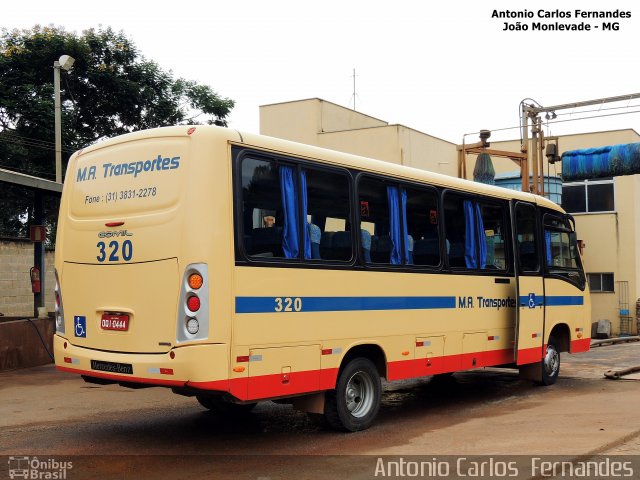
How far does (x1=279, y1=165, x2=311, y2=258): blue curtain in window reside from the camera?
778 centimetres

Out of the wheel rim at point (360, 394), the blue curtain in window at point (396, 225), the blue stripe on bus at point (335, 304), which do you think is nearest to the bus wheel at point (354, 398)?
the wheel rim at point (360, 394)

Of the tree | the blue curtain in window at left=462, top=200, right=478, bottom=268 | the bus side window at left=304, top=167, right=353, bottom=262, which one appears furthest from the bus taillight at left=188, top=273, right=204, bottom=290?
the tree

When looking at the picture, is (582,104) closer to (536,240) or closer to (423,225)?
(536,240)

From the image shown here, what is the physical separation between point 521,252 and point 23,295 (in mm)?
14208

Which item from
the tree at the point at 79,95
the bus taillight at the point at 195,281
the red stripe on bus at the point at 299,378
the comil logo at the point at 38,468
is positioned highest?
the tree at the point at 79,95

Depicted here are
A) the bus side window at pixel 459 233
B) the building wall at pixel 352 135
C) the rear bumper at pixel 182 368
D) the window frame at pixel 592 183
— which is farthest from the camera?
the window frame at pixel 592 183

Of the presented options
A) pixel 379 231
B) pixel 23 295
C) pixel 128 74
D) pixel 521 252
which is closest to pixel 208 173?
pixel 379 231

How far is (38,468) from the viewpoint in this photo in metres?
6.93

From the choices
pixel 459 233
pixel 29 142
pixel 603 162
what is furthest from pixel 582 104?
pixel 29 142

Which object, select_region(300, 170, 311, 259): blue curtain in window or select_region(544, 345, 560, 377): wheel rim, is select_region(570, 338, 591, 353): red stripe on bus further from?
select_region(300, 170, 311, 259): blue curtain in window

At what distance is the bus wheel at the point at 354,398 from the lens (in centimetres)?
838

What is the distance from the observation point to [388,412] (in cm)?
1014

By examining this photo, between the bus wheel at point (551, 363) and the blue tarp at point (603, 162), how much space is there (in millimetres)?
10634

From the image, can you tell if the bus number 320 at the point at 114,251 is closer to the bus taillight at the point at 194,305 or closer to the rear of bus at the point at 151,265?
the rear of bus at the point at 151,265
